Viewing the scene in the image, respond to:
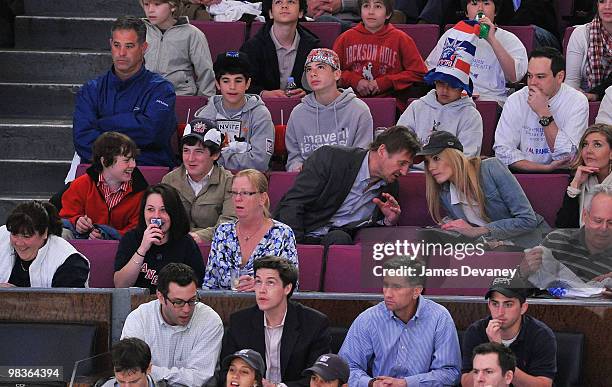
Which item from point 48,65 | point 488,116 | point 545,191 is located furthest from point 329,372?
point 48,65

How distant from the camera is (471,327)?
6.41 metres

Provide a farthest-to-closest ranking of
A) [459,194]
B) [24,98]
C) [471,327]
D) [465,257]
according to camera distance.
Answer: [24,98] → [459,194] → [465,257] → [471,327]

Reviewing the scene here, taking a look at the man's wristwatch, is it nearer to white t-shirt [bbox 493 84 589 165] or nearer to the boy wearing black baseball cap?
white t-shirt [bbox 493 84 589 165]

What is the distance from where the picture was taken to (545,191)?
7688 millimetres

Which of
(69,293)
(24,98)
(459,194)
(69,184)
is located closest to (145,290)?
(69,293)

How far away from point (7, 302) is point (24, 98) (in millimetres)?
3313

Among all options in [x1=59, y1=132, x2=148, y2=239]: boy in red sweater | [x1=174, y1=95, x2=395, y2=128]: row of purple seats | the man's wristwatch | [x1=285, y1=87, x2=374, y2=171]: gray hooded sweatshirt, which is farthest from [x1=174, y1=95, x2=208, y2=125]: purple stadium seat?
the man's wristwatch

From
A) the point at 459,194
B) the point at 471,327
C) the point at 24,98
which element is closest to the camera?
the point at 471,327

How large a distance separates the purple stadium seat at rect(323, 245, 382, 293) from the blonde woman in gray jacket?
7.39ft

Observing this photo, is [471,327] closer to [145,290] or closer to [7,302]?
[145,290]

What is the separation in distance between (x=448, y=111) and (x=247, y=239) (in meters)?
1.70

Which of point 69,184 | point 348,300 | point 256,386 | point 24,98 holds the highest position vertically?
point 24,98

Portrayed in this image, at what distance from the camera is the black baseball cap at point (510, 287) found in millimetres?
6316

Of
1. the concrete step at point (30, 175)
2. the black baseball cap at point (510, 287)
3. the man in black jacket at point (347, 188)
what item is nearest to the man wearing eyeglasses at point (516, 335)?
the black baseball cap at point (510, 287)
